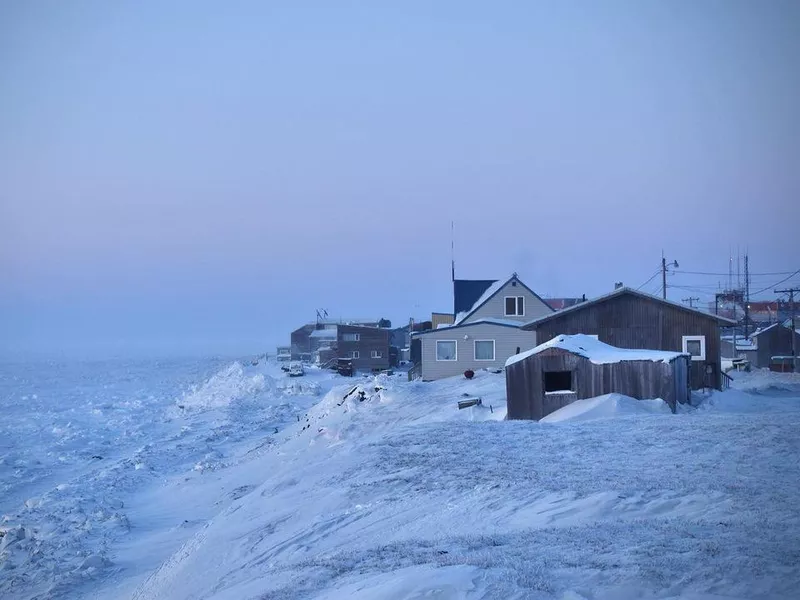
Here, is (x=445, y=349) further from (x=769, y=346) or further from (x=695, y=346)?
(x=769, y=346)

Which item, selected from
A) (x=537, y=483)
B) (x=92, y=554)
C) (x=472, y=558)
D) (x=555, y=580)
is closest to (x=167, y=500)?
(x=92, y=554)

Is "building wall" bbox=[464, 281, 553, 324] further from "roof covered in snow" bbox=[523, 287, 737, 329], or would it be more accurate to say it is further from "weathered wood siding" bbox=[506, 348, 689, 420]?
"weathered wood siding" bbox=[506, 348, 689, 420]

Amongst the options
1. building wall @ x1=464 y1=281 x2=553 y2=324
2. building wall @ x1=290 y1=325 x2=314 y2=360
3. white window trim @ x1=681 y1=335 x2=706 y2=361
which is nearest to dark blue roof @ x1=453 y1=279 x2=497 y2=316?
building wall @ x1=464 y1=281 x2=553 y2=324

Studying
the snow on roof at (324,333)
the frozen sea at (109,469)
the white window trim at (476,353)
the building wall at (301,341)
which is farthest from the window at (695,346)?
the building wall at (301,341)

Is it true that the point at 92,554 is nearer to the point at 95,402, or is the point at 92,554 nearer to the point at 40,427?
the point at 40,427

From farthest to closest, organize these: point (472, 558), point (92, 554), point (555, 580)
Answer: point (92, 554), point (472, 558), point (555, 580)

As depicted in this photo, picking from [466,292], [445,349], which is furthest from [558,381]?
[466,292]

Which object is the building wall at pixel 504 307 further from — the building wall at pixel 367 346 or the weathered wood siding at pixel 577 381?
the building wall at pixel 367 346

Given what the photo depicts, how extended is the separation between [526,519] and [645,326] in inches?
761

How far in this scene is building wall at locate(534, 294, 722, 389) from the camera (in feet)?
85.9

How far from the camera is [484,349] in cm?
3931

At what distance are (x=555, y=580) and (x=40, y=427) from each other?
40.0 meters

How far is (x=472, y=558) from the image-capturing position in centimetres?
762

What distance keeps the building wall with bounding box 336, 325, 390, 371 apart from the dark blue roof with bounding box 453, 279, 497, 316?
60.4ft
